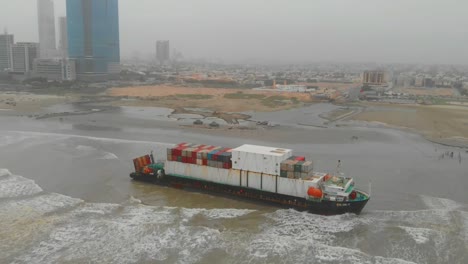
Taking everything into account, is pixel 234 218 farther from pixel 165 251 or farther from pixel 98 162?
pixel 98 162

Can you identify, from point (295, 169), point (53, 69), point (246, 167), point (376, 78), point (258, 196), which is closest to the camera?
point (295, 169)

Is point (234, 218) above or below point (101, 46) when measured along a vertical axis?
below

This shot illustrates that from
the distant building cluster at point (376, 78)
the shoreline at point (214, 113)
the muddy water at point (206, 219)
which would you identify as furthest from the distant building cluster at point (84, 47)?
the muddy water at point (206, 219)

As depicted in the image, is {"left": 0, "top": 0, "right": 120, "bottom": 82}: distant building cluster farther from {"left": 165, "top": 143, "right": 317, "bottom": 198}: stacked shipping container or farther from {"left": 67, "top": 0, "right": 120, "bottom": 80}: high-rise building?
{"left": 165, "top": 143, "right": 317, "bottom": 198}: stacked shipping container

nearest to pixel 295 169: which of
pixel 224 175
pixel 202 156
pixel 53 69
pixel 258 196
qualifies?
pixel 258 196

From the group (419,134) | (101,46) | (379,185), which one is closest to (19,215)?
(379,185)

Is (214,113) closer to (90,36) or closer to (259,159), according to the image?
(259,159)

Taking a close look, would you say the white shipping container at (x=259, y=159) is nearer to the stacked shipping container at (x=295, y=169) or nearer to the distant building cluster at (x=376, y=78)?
the stacked shipping container at (x=295, y=169)
